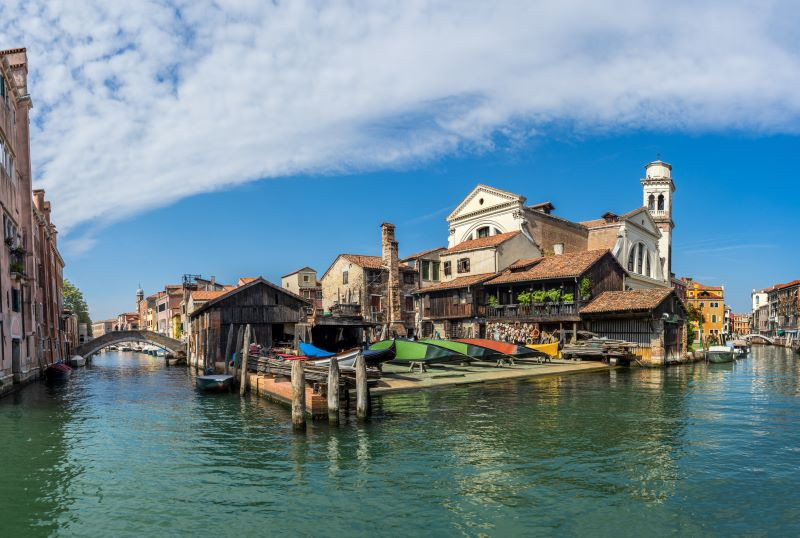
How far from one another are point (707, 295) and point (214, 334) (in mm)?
86785

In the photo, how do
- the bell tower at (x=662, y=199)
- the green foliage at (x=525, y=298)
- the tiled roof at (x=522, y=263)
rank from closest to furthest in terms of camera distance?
the green foliage at (x=525, y=298)
the tiled roof at (x=522, y=263)
the bell tower at (x=662, y=199)

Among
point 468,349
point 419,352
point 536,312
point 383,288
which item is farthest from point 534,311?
point 383,288

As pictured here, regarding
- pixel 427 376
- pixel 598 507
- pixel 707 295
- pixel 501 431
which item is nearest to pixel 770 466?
pixel 598 507

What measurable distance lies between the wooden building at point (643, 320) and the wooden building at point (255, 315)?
17170mm

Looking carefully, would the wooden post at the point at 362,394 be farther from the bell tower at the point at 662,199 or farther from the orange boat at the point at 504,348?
the bell tower at the point at 662,199

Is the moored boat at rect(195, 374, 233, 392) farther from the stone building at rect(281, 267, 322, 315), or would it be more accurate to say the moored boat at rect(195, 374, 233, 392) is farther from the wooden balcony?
the stone building at rect(281, 267, 322, 315)

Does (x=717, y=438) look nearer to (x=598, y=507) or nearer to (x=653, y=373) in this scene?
(x=598, y=507)

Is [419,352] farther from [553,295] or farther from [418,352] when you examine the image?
[553,295]

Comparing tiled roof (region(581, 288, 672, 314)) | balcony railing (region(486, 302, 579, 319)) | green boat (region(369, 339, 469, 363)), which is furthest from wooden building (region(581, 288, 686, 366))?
green boat (region(369, 339, 469, 363))

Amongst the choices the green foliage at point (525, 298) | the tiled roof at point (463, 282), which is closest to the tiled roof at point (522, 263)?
the tiled roof at point (463, 282)

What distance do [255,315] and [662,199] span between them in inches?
1848

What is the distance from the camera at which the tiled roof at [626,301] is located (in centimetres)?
3234

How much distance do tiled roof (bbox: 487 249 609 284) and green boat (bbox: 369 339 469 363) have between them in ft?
42.6

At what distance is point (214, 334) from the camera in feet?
103
